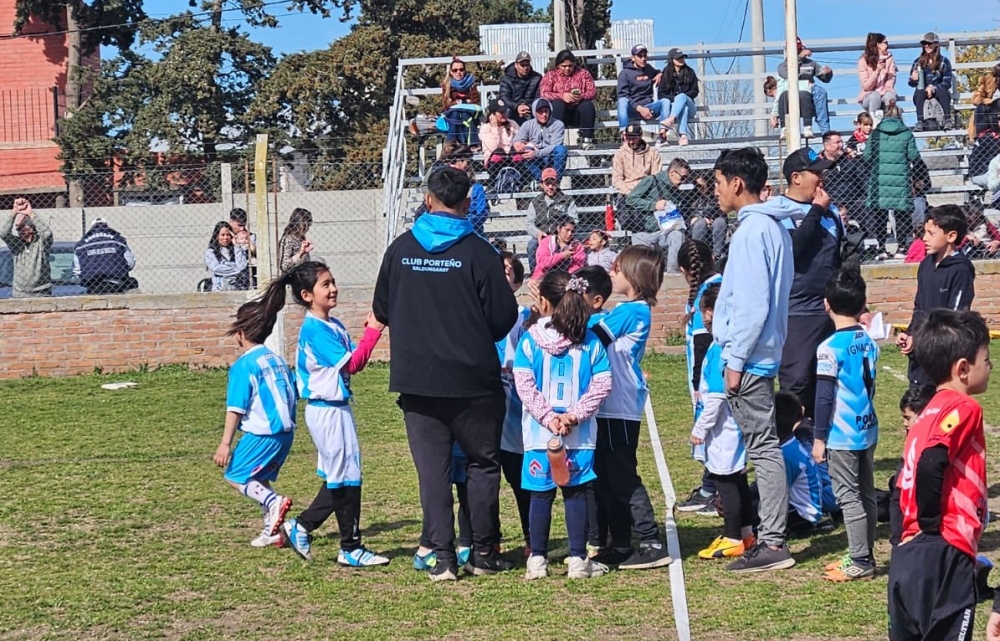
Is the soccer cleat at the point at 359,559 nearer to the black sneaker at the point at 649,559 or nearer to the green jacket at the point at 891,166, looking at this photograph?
the black sneaker at the point at 649,559

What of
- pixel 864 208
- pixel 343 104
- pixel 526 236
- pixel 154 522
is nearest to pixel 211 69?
pixel 343 104

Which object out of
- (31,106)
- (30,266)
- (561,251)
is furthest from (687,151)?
(31,106)

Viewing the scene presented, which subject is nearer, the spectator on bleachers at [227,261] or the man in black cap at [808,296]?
the man in black cap at [808,296]

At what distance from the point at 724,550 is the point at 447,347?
1.75 meters

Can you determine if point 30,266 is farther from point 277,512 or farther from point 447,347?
point 447,347

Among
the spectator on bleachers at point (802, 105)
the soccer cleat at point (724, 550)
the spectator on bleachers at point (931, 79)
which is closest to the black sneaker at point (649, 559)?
the soccer cleat at point (724, 550)

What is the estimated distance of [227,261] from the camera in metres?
15.1

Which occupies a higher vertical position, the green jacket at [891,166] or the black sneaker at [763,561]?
the green jacket at [891,166]

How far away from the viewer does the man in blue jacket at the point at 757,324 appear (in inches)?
230

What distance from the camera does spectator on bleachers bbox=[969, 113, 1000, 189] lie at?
16.1 m

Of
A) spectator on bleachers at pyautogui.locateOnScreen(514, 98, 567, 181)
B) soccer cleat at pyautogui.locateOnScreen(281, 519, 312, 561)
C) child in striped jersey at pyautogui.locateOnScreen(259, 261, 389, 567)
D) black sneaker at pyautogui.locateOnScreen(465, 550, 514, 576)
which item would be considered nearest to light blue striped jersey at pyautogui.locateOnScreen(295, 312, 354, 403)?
child in striped jersey at pyautogui.locateOnScreen(259, 261, 389, 567)

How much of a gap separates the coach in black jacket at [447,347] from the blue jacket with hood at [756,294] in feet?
3.32

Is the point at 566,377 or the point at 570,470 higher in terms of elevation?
the point at 566,377

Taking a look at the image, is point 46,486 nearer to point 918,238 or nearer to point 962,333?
point 962,333
